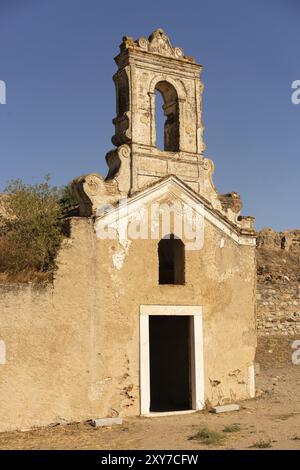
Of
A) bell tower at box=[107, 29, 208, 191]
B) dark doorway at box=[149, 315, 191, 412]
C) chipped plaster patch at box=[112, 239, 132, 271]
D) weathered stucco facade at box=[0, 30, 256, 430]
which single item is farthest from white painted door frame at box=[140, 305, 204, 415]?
bell tower at box=[107, 29, 208, 191]

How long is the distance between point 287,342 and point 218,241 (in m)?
6.21

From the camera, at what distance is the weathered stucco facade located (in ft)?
34.3

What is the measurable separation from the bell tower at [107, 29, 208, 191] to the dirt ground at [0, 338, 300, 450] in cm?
482

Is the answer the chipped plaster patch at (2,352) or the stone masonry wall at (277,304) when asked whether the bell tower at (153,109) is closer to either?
the chipped plaster patch at (2,352)

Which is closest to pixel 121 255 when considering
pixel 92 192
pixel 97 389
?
pixel 92 192

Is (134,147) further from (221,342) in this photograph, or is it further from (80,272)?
(221,342)

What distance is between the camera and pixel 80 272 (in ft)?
36.4

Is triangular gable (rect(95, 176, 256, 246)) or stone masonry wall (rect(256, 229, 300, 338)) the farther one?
stone masonry wall (rect(256, 229, 300, 338))

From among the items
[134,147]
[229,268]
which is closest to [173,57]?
[134,147]

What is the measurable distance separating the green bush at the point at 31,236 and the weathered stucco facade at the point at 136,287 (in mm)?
468

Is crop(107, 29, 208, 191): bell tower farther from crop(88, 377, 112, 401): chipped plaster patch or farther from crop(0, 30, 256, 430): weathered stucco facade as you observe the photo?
crop(88, 377, 112, 401): chipped plaster patch

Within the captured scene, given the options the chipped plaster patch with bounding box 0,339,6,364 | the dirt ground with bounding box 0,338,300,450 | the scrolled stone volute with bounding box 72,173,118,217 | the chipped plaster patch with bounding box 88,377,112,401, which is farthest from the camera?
the scrolled stone volute with bounding box 72,173,118,217

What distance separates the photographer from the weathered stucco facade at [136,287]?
10.4 metres

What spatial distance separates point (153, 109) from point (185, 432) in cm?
684
